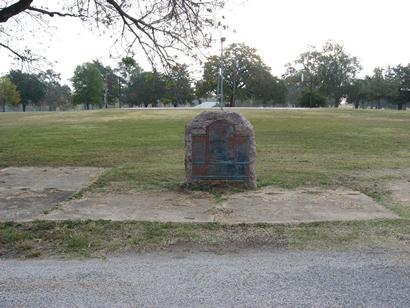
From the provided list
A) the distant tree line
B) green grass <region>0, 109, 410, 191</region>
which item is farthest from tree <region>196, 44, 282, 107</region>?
green grass <region>0, 109, 410, 191</region>

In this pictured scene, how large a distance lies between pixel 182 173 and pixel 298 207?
4.01 meters

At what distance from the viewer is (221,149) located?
30.1 ft

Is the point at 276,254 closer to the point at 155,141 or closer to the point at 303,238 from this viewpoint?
the point at 303,238

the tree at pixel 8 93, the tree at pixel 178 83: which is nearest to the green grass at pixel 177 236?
the tree at pixel 178 83

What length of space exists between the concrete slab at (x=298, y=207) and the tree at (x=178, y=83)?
3.01 m

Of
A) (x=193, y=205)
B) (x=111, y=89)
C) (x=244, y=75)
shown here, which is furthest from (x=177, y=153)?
(x=111, y=89)

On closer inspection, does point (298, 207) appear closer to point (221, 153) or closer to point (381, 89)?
point (221, 153)

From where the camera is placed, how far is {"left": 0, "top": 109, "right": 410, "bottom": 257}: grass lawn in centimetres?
580

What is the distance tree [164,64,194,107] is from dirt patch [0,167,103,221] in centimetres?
252

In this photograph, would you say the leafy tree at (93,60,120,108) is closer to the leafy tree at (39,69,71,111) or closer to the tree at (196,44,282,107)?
the leafy tree at (39,69,71,111)

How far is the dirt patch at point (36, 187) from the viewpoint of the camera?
755 centimetres

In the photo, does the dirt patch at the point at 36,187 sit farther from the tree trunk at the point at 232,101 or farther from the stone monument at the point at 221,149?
the tree trunk at the point at 232,101

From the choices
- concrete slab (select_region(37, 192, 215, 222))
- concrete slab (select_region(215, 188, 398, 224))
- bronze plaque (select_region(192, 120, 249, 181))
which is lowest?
concrete slab (select_region(37, 192, 215, 222))

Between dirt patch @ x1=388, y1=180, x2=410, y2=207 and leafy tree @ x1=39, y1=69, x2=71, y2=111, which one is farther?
leafy tree @ x1=39, y1=69, x2=71, y2=111
